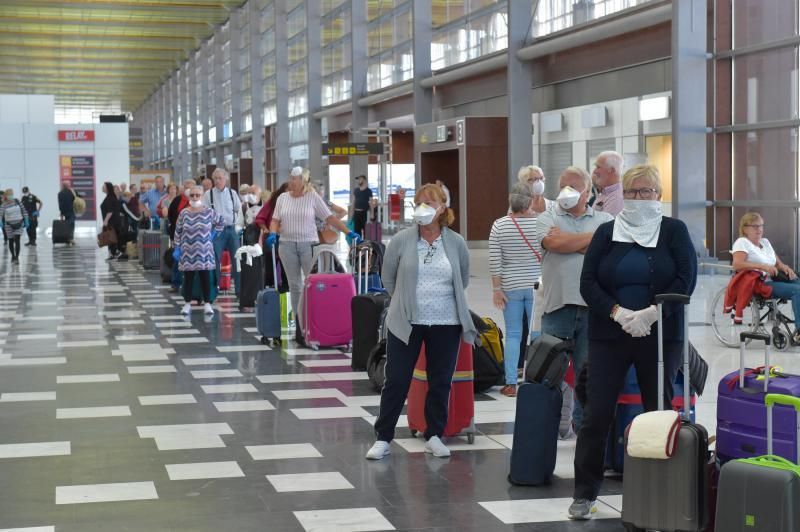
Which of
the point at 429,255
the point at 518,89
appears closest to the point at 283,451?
the point at 429,255

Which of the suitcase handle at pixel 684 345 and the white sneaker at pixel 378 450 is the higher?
the suitcase handle at pixel 684 345

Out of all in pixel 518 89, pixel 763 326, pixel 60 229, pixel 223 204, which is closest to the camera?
pixel 763 326

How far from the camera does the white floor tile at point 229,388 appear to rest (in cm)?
901

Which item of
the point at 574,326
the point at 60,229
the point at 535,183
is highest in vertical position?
the point at 535,183

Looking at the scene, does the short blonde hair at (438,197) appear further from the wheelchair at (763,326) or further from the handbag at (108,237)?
the handbag at (108,237)

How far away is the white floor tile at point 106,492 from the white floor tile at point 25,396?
2.88m

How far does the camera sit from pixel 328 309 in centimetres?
1145

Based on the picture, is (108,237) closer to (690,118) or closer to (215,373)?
(690,118)

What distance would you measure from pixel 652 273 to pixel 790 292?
6.38 m

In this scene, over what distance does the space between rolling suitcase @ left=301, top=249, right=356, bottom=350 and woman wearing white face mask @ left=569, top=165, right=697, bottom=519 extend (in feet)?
20.8

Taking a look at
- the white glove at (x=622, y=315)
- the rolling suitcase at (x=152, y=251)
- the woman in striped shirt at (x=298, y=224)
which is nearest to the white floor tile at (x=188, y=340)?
the woman in striped shirt at (x=298, y=224)

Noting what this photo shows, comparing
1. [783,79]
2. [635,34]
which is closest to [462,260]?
[783,79]

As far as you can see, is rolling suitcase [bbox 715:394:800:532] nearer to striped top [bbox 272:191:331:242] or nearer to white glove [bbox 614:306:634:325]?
white glove [bbox 614:306:634:325]

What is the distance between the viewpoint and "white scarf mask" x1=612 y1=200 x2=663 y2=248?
16.7ft
